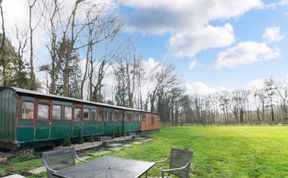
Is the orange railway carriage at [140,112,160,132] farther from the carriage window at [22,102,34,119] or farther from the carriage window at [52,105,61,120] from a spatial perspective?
the carriage window at [22,102,34,119]

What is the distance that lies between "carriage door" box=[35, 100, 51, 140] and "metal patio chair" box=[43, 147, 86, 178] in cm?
557

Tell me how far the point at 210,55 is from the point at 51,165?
19.9 m

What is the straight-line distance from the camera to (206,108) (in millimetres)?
55906

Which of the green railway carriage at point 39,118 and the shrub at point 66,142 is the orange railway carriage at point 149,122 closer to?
the green railway carriage at point 39,118

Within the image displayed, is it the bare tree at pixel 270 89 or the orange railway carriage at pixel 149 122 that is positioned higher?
the bare tree at pixel 270 89

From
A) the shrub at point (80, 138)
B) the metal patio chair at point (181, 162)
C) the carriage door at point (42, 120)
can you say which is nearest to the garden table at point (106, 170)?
the metal patio chair at point (181, 162)

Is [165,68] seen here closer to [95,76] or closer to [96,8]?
[95,76]

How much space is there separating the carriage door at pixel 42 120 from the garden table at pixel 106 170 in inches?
236

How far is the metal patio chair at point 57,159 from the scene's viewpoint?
2816 mm

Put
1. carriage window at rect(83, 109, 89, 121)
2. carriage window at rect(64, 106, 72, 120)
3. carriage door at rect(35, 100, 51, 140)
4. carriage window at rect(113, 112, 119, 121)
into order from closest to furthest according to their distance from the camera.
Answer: carriage door at rect(35, 100, 51, 140) < carriage window at rect(64, 106, 72, 120) < carriage window at rect(83, 109, 89, 121) < carriage window at rect(113, 112, 119, 121)

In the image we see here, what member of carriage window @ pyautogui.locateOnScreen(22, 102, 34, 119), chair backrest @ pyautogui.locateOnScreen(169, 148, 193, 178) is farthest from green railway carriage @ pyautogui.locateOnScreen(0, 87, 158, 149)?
chair backrest @ pyautogui.locateOnScreen(169, 148, 193, 178)

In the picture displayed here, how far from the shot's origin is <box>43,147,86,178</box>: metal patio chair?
9.24 feet

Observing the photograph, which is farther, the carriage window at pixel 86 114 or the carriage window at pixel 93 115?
the carriage window at pixel 93 115

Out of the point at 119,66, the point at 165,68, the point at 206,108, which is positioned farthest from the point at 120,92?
the point at 206,108
